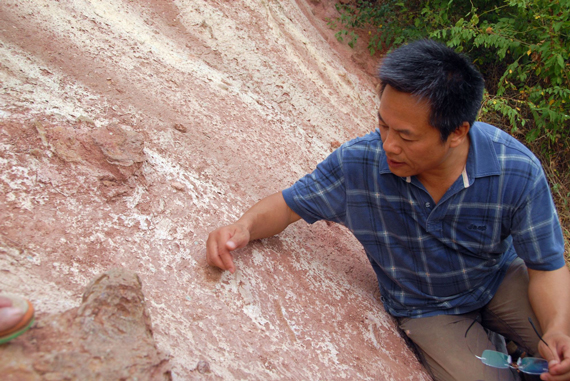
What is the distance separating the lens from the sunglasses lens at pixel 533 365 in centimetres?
183

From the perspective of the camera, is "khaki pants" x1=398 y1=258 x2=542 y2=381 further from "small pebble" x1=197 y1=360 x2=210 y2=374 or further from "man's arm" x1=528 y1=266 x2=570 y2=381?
"small pebble" x1=197 y1=360 x2=210 y2=374

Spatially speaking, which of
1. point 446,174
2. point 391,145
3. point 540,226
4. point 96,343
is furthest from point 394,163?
point 96,343

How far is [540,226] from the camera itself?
182 centimetres

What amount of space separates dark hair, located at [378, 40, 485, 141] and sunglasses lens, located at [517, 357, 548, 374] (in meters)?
1.06

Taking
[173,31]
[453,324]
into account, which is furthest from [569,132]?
[173,31]

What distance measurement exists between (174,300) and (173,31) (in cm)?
238

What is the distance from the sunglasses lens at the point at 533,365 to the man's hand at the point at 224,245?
52.2 inches

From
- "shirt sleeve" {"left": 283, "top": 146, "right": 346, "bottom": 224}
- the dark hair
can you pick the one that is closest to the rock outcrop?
"shirt sleeve" {"left": 283, "top": 146, "right": 346, "bottom": 224}

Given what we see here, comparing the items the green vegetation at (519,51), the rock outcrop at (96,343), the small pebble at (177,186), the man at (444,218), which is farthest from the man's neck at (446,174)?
the green vegetation at (519,51)

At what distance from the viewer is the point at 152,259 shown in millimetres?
1830

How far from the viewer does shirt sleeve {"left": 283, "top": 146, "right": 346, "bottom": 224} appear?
6.98ft

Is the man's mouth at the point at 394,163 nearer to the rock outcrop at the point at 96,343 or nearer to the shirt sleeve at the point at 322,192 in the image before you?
the shirt sleeve at the point at 322,192

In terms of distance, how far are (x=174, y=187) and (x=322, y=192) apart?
74 centimetres

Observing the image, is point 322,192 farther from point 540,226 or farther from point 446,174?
point 540,226
